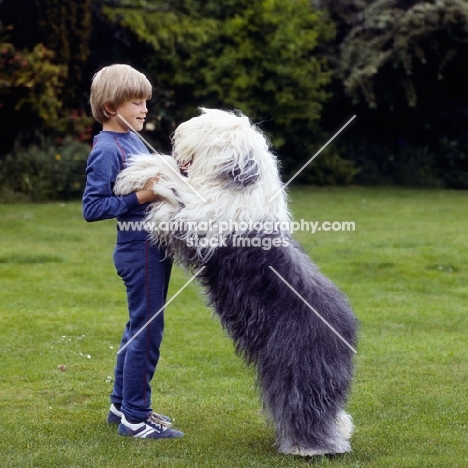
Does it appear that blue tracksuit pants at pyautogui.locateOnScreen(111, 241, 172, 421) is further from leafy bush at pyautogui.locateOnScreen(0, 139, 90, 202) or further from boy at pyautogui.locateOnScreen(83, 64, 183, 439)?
leafy bush at pyautogui.locateOnScreen(0, 139, 90, 202)

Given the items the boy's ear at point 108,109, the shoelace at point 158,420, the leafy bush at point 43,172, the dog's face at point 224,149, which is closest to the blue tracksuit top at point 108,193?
the boy's ear at point 108,109

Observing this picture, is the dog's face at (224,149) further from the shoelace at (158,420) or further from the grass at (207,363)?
the shoelace at (158,420)

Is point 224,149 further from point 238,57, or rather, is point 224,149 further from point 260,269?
point 238,57

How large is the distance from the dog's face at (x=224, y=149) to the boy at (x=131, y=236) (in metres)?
0.26

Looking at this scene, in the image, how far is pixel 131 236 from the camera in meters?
4.15

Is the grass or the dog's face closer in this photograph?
the dog's face

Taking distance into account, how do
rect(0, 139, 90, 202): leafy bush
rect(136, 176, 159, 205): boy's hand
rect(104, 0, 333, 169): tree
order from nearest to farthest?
rect(136, 176, 159, 205): boy's hand
rect(0, 139, 90, 202): leafy bush
rect(104, 0, 333, 169): tree

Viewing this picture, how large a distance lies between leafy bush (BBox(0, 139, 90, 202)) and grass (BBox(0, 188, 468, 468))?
3.56 m

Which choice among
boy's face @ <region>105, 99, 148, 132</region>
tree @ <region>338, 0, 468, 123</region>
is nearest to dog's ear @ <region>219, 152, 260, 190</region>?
boy's face @ <region>105, 99, 148, 132</region>

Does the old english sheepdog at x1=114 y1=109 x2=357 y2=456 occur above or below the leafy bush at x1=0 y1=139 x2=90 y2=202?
above

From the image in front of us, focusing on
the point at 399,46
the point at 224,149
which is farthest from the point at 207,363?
the point at 399,46

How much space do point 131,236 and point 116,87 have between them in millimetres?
732

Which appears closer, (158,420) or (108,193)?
(108,193)

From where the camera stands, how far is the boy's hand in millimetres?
4023
